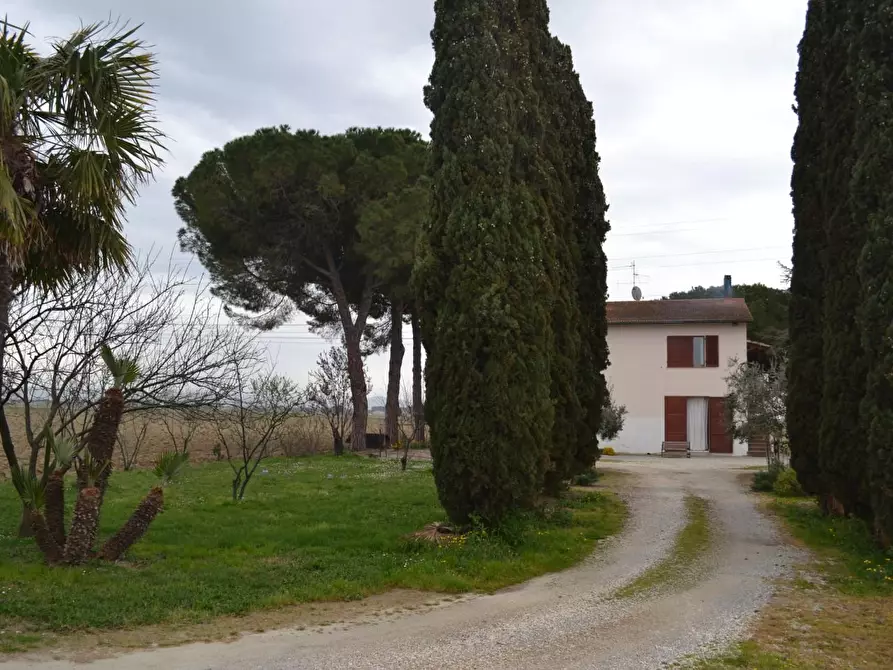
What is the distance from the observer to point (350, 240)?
25.7 metres

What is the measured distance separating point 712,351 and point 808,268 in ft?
55.9

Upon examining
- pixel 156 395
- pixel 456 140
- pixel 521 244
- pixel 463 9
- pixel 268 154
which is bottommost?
pixel 156 395

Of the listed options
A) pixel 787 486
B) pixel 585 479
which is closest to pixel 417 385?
pixel 585 479

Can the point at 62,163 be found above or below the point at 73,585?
above

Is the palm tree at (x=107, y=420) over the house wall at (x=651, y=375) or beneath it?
beneath

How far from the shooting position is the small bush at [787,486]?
14766 mm

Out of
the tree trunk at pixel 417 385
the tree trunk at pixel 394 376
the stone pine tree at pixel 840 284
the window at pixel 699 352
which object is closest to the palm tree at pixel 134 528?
the stone pine tree at pixel 840 284

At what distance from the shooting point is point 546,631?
6043mm

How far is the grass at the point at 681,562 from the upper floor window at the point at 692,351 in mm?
16652

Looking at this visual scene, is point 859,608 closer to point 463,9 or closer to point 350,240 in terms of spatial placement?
point 463,9

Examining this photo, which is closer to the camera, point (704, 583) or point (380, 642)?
point (380, 642)

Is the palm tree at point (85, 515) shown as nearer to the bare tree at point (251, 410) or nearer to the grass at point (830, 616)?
the bare tree at point (251, 410)

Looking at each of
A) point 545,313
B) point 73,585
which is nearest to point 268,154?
point 545,313

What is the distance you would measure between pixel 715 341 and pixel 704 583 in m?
21.9
